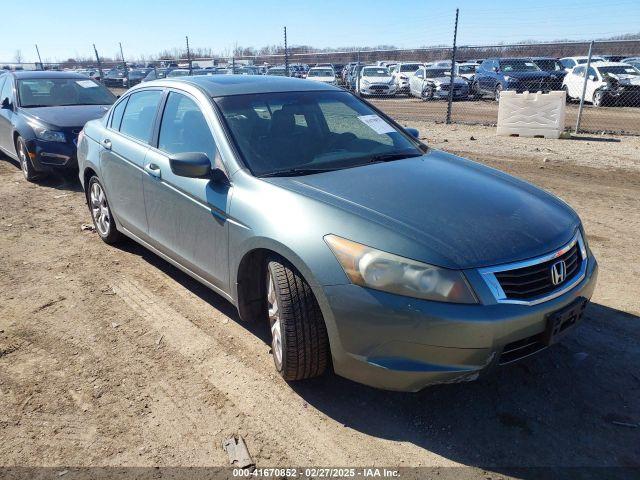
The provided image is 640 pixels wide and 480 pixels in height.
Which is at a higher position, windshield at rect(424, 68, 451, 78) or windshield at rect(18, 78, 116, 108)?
windshield at rect(18, 78, 116, 108)

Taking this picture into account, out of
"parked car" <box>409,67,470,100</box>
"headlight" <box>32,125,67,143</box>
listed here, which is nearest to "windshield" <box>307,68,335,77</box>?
"parked car" <box>409,67,470,100</box>

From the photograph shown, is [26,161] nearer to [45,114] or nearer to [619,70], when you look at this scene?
[45,114]

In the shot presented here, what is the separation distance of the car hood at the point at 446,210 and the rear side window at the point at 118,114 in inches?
94.2

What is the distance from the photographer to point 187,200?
3510 millimetres

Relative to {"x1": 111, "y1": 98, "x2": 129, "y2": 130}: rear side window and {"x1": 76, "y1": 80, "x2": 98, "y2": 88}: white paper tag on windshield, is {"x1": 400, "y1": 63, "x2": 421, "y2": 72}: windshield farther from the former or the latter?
{"x1": 111, "y1": 98, "x2": 129, "y2": 130}: rear side window

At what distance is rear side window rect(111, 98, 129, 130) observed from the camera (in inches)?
187

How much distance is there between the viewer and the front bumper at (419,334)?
2.35 metres

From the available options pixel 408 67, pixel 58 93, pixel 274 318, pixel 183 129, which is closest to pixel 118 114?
pixel 183 129

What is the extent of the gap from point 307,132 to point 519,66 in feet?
61.6

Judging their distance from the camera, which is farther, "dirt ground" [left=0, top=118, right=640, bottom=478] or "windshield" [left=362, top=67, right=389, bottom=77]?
"windshield" [left=362, top=67, right=389, bottom=77]

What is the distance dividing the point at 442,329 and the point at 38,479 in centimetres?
195

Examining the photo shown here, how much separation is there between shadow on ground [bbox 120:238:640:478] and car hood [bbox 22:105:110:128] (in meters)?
6.38

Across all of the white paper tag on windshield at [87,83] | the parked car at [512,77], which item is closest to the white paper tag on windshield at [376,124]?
the white paper tag on windshield at [87,83]

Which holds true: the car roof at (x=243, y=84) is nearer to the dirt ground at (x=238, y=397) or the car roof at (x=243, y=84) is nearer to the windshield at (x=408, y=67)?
the dirt ground at (x=238, y=397)
